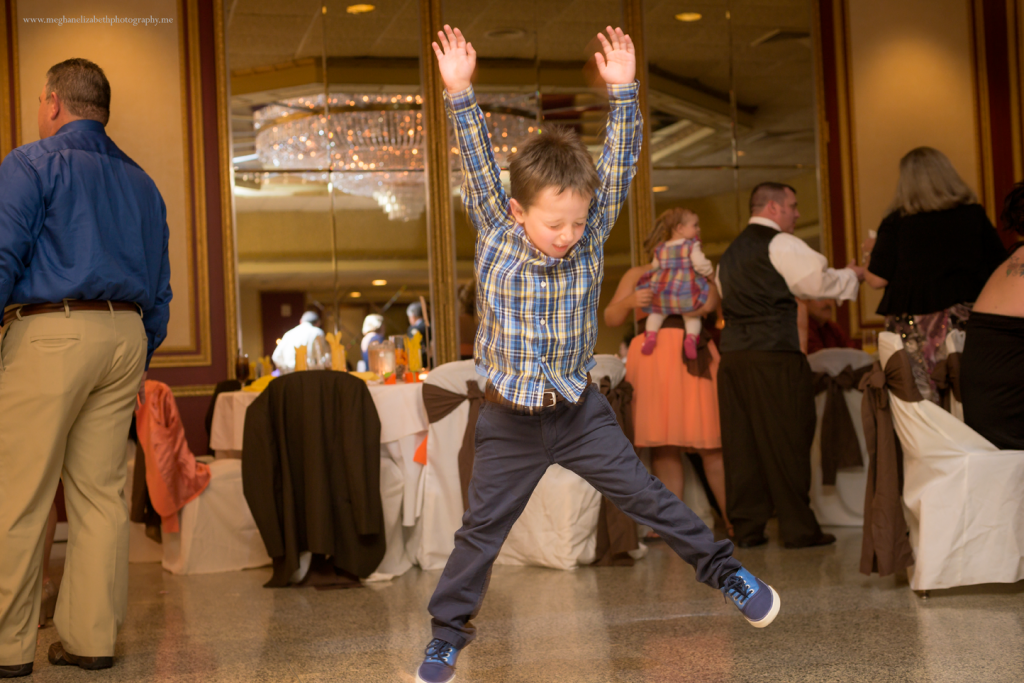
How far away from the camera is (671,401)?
4.35m

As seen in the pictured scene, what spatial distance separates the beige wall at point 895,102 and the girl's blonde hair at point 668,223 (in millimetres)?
2619

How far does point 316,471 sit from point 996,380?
8.16ft

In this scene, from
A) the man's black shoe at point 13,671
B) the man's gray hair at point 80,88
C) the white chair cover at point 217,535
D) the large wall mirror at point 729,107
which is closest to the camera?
the man's black shoe at point 13,671

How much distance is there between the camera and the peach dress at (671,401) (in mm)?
4324

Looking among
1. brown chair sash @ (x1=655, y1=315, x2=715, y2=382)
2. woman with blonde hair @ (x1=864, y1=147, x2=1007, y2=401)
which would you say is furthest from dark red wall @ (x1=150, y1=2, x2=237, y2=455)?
woman with blonde hair @ (x1=864, y1=147, x2=1007, y2=401)

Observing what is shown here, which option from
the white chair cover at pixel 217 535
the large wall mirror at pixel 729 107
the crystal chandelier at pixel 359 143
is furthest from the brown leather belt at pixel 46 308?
the large wall mirror at pixel 729 107

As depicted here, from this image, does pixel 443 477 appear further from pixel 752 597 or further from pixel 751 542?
pixel 752 597

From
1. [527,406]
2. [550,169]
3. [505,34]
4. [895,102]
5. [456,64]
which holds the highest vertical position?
[505,34]

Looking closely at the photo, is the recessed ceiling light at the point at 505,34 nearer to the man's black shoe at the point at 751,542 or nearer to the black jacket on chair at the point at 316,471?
the black jacket on chair at the point at 316,471

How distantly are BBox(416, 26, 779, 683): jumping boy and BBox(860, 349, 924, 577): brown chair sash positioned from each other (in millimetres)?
1111

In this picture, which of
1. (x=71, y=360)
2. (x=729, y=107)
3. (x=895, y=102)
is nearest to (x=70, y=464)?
(x=71, y=360)

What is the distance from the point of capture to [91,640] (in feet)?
8.54

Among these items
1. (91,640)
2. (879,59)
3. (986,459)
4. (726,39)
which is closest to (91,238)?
(91,640)

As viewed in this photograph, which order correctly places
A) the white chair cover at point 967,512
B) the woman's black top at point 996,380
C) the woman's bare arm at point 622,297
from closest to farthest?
the white chair cover at point 967,512 < the woman's black top at point 996,380 < the woman's bare arm at point 622,297
